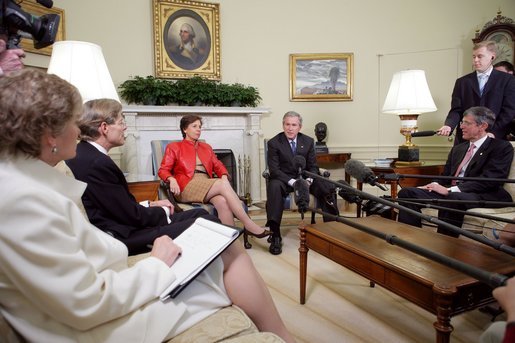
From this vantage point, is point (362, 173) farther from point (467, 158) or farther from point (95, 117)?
point (467, 158)

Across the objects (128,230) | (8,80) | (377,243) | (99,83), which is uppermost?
(99,83)

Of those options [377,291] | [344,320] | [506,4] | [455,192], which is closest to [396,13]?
[506,4]

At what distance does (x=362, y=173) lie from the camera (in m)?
1.55

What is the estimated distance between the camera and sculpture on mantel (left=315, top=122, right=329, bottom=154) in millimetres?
4908

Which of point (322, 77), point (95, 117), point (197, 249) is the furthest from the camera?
point (322, 77)

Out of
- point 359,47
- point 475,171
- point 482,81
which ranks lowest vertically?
point 475,171

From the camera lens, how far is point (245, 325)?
108cm

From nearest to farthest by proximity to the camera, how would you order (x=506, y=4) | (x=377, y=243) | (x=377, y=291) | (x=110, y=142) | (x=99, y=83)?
(x=110, y=142) < (x=377, y=243) < (x=99, y=83) < (x=377, y=291) < (x=506, y=4)

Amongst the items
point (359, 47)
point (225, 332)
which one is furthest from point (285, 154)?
point (225, 332)

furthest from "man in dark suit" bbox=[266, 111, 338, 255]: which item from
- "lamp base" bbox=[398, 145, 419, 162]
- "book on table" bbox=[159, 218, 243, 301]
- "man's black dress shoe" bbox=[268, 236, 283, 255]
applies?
"book on table" bbox=[159, 218, 243, 301]

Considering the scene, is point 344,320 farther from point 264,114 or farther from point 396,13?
point 396,13

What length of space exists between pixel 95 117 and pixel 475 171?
2.78m

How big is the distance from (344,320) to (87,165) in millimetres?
1592

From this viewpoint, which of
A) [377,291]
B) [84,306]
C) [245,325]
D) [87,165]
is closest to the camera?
[84,306]
